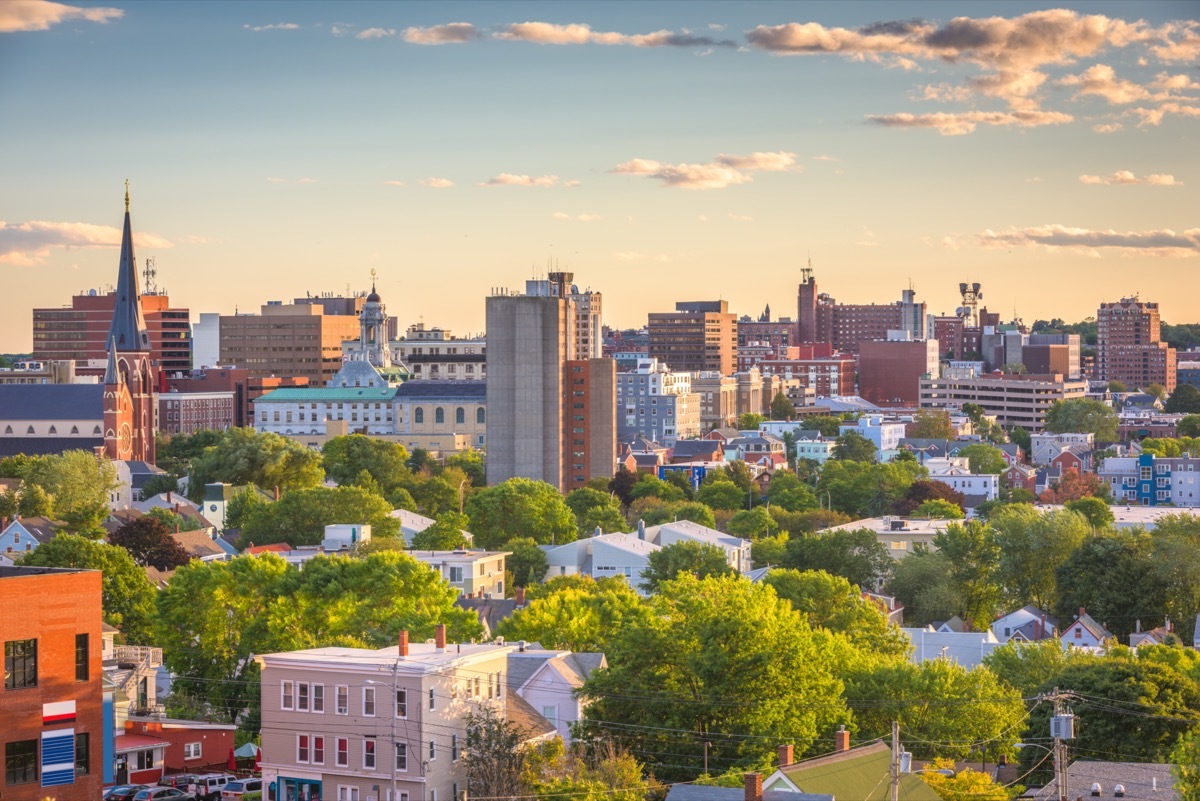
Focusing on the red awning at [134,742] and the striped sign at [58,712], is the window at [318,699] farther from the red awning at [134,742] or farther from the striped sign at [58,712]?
the striped sign at [58,712]

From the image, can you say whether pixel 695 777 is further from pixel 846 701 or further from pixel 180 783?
pixel 180 783

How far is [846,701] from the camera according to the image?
51.4 meters

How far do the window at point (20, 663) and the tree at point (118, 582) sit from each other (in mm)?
26775

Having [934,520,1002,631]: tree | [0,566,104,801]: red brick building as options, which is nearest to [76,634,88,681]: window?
[0,566,104,801]: red brick building

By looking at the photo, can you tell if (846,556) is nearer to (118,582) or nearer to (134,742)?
(118,582)

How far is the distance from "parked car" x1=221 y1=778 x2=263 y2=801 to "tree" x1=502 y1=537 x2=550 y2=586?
4539 centimetres

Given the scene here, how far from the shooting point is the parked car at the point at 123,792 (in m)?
48.6

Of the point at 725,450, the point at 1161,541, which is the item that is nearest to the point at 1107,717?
the point at 1161,541

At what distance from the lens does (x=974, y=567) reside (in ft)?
314

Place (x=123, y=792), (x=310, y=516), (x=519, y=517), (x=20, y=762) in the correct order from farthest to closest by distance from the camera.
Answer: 1. (x=519, y=517)
2. (x=310, y=516)
3. (x=123, y=792)
4. (x=20, y=762)

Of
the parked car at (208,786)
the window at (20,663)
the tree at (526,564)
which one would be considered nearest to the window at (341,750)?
the parked car at (208,786)

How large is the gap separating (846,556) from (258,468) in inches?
2154

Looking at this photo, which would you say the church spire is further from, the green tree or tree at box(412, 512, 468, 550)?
the green tree

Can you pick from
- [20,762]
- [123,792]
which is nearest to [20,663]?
[20,762]
